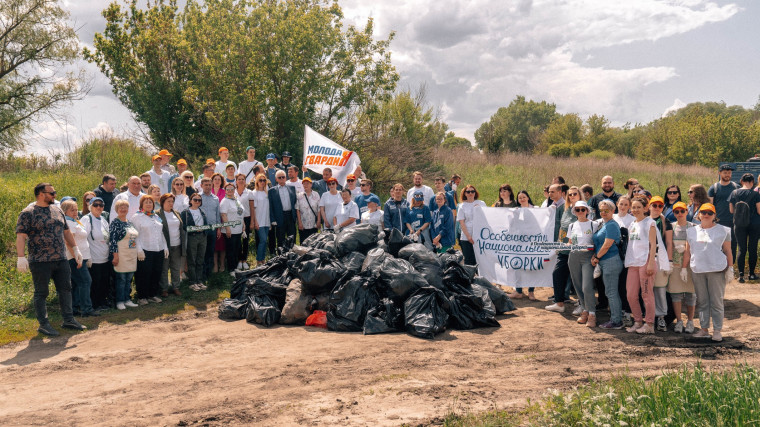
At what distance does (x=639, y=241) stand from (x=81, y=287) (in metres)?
8.27

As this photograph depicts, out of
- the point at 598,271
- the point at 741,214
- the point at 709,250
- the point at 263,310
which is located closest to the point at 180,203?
the point at 263,310

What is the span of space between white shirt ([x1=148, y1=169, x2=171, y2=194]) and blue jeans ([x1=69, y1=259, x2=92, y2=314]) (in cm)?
263

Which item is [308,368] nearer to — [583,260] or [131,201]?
[583,260]

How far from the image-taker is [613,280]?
24.0ft

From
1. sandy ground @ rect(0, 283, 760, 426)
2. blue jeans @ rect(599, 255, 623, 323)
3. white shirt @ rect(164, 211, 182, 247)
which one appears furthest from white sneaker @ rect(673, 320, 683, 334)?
white shirt @ rect(164, 211, 182, 247)

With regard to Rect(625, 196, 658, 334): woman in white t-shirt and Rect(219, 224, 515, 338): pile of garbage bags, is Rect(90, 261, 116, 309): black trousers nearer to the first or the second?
Rect(219, 224, 515, 338): pile of garbage bags

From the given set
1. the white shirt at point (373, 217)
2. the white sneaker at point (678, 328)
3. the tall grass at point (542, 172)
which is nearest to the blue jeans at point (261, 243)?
the white shirt at point (373, 217)

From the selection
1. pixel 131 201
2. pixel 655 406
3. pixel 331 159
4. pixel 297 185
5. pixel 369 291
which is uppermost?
pixel 331 159

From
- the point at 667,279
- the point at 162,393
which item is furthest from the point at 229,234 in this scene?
the point at 667,279

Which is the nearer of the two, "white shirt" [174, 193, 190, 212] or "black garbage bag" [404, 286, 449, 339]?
"black garbage bag" [404, 286, 449, 339]

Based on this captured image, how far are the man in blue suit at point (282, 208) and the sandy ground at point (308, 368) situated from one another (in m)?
3.06

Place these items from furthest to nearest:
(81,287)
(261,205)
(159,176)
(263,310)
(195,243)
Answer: (159,176) < (261,205) < (195,243) < (81,287) < (263,310)

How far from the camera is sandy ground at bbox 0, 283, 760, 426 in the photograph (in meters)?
4.91

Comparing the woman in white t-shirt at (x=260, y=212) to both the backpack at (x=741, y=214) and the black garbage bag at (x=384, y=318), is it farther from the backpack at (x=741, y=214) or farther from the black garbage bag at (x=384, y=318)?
the backpack at (x=741, y=214)
